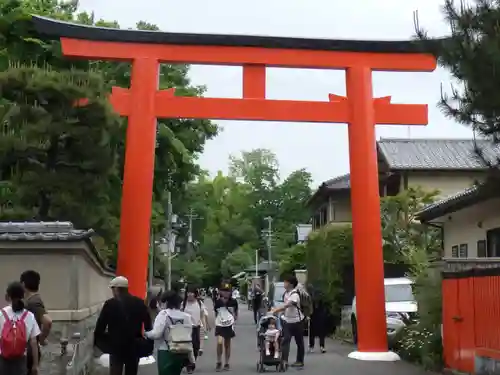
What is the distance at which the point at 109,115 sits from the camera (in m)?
17.8

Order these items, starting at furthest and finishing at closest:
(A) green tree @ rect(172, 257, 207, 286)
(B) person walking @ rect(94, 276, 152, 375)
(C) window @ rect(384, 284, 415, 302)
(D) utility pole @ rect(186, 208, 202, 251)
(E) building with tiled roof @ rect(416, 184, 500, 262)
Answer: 1. (D) utility pole @ rect(186, 208, 202, 251)
2. (A) green tree @ rect(172, 257, 207, 286)
3. (C) window @ rect(384, 284, 415, 302)
4. (E) building with tiled roof @ rect(416, 184, 500, 262)
5. (B) person walking @ rect(94, 276, 152, 375)

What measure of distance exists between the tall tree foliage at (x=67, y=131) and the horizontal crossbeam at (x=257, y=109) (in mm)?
1095

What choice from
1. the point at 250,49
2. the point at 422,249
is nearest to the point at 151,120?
the point at 250,49

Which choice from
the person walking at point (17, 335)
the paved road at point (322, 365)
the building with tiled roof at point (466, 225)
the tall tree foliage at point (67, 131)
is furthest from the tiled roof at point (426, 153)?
the person walking at point (17, 335)

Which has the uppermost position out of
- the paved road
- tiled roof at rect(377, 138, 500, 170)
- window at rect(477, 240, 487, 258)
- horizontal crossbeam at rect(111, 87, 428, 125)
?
tiled roof at rect(377, 138, 500, 170)

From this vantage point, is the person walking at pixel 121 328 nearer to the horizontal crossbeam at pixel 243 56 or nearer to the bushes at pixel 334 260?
the horizontal crossbeam at pixel 243 56

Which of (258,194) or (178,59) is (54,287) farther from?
(258,194)

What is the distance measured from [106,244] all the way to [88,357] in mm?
7140

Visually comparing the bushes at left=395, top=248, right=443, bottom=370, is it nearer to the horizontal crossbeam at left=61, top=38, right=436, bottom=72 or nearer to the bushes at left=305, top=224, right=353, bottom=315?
the horizontal crossbeam at left=61, top=38, right=436, bottom=72

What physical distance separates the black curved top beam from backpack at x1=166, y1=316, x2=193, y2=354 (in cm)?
942

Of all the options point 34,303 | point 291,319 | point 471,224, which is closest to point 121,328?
point 34,303

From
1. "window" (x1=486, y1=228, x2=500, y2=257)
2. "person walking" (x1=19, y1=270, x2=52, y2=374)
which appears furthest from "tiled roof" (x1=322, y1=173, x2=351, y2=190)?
"person walking" (x1=19, y1=270, x2=52, y2=374)

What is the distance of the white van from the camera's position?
19.9 meters

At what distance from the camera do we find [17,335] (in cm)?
788
